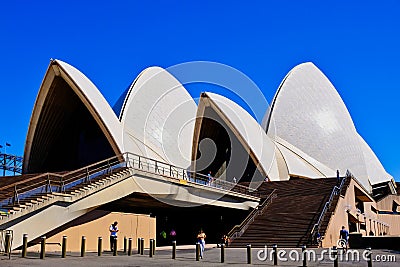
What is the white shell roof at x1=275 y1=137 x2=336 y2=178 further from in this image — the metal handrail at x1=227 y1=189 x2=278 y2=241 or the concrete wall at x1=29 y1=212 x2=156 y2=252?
the concrete wall at x1=29 y1=212 x2=156 y2=252

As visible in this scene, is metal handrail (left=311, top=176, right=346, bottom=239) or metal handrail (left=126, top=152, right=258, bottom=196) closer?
metal handrail (left=126, top=152, right=258, bottom=196)

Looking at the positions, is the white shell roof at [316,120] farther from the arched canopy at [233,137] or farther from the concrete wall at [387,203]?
the arched canopy at [233,137]

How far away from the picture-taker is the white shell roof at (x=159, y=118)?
3129cm

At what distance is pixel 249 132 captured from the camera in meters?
35.8

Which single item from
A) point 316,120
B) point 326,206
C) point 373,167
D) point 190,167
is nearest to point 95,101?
point 190,167

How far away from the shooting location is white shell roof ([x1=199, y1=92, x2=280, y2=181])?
35.1m

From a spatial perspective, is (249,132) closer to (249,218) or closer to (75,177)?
(249,218)

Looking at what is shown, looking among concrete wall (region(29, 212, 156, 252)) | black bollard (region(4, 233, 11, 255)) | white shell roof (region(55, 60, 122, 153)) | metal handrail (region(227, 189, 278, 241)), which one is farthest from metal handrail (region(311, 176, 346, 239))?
white shell roof (region(55, 60, 122, 153))

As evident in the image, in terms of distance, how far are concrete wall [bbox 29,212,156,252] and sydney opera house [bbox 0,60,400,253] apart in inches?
2.3

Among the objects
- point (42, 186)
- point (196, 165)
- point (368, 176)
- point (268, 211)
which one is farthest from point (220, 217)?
point (368, 176)

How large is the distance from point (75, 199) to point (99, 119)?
1255 cm

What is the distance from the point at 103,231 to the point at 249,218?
8.12m

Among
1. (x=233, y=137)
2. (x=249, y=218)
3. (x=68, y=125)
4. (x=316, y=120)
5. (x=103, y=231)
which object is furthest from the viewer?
(x=316, y=120)

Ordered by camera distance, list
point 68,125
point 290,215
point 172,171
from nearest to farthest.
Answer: point 172,171 < point 290,215 < point 68,125
